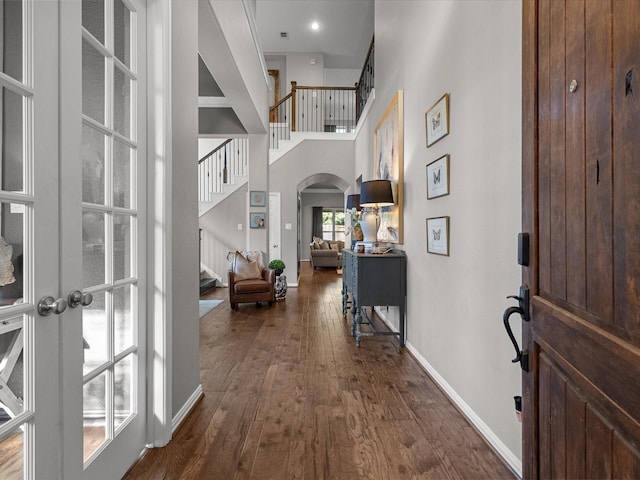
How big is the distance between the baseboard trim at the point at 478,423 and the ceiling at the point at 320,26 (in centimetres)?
727

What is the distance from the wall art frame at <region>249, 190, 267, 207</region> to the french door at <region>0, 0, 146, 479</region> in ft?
14.1

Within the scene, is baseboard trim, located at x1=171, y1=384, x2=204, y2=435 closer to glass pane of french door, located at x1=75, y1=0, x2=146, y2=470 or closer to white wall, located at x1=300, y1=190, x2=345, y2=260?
glass pane of french door, located at x1=75, y1=0, x2=146, y2=470

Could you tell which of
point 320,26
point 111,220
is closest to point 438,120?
point 111,220

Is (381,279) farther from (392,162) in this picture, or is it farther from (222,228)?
(222,228)

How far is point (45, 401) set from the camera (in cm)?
111

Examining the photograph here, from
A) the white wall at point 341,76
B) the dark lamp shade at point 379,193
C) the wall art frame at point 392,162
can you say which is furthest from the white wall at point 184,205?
the white wall at point 341,76

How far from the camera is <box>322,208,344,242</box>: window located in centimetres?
1461

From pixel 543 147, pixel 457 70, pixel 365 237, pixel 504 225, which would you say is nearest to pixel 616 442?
pixel 543 147

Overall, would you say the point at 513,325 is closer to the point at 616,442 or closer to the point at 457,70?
the point at 616,442

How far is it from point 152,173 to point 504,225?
1847mm

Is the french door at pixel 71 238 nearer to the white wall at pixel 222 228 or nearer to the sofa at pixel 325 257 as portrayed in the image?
the white wall at pixel 222 228

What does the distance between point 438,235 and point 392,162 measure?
1.60 meters

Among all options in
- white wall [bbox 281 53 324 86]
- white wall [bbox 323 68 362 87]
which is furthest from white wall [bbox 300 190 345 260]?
white wall [bbox 281 53 324 86]

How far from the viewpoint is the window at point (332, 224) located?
47.9 ft
